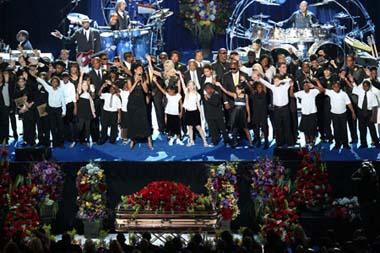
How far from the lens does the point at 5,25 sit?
26.4m

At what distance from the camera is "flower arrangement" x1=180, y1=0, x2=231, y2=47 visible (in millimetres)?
25438

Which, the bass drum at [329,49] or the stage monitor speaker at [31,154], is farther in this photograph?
the bass drum at [329,49]

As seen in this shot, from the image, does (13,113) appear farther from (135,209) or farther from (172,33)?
(172,33)

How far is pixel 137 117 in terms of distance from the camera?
19.5 meters

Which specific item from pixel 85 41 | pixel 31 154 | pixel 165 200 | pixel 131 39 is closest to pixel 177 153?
pixel 165 200

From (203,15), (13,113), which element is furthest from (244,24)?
(13,113)

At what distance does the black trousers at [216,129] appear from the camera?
19.5 meters

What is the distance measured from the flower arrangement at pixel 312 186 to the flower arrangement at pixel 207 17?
27.1 ft

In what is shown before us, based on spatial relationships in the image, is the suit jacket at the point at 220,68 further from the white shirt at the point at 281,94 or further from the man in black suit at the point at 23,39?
the man in black suit at the point at 23,39

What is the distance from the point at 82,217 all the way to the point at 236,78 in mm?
4077

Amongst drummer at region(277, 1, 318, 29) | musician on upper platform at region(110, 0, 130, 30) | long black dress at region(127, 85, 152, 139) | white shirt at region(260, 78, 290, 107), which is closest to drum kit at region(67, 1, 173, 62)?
musician on upper platform at region(110, 0, 130, 30)

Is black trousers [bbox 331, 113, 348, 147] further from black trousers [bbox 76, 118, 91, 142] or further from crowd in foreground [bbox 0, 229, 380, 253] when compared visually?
crowd in foreground [bbox 0, 229, 380, 253]

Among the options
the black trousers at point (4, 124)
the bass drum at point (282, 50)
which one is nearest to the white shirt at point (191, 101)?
the bass drum at point (282, 50)

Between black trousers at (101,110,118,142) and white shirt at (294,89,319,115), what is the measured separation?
356 cm
